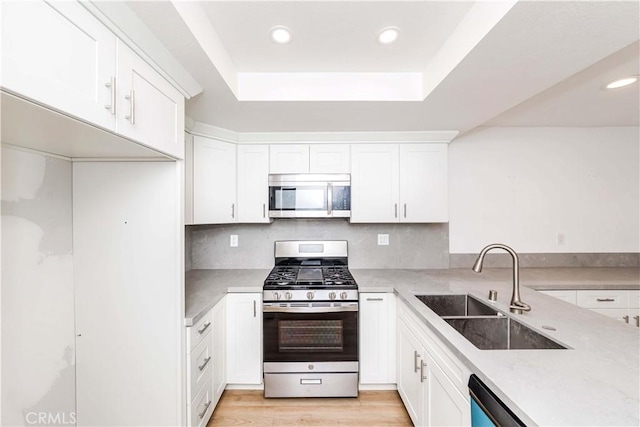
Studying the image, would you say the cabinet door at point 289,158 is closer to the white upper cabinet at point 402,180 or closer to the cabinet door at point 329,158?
the cabinet door at point 329,158

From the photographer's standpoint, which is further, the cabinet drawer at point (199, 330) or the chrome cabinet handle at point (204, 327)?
the chrome cabinet handle at point (204, 327)

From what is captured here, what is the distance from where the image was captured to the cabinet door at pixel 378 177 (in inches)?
96.7

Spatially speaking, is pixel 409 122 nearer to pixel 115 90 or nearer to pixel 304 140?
pixel 304 140

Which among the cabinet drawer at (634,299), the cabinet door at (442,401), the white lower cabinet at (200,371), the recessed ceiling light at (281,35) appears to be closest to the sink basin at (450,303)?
the cabinet door at (442,401)

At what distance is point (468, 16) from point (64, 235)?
2.24m

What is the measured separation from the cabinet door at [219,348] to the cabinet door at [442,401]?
1390 millimetres

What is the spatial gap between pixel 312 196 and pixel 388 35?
1346mm

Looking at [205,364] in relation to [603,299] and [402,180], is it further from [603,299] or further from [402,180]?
[603,299]

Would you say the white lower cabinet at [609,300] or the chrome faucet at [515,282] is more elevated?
the chrome faucet at [515,282]

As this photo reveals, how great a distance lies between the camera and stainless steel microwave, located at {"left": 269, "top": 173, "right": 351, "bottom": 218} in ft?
7.85

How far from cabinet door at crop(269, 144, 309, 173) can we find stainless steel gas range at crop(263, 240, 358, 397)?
1.05m

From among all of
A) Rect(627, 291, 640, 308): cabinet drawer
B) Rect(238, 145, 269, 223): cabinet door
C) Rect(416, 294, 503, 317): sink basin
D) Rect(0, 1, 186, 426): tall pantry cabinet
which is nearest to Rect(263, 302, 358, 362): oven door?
Rect(416, 294, 503, 317): sink basin

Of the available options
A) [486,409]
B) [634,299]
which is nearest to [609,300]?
[634,299]

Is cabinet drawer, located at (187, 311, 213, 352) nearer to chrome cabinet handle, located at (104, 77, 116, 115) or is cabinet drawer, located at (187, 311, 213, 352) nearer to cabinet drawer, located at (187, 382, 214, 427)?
cabinet drawer, located at (187, 382, 214, 427)
